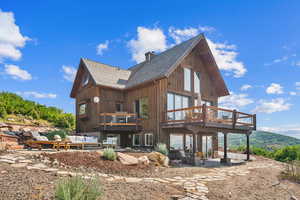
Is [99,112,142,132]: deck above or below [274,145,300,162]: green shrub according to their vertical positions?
above

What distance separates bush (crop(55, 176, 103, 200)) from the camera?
3.70 metres

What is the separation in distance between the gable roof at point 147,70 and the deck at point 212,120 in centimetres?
271

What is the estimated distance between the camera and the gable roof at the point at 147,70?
47.0 feet

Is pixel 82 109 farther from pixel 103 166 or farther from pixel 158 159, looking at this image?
pixel 103 166

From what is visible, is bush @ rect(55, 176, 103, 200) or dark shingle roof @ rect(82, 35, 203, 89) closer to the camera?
bush @ rect(55, 176, 103, 200)

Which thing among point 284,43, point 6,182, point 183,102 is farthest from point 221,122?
point 6,182

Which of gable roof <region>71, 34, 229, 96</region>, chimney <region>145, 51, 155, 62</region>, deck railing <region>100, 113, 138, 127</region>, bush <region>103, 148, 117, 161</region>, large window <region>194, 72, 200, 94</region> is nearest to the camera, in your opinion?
bush <region>103, 148, 117, 161</region>

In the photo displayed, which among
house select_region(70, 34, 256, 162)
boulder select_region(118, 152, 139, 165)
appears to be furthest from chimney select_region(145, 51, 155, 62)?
boulder select_region(118, 152, 139, 165)

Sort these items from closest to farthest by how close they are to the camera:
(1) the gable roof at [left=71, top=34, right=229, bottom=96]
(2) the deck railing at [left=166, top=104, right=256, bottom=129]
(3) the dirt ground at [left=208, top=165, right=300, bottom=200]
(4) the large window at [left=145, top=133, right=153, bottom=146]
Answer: (3) the dirt ground at [left=208, top=165, right=300, bottom=200] < (2) the deck railing at [left=166, top=104, right=256, bottom=129] < (1) the gable roof at [left=71, top=34, right=229, bottom=96] < (4) the large window at [left=145, top=133, right=153, bottom=146]

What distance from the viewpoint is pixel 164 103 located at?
46.7ft

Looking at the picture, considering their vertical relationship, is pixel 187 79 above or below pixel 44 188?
above

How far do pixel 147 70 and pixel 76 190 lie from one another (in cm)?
1339

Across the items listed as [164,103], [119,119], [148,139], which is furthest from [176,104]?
[119,119]

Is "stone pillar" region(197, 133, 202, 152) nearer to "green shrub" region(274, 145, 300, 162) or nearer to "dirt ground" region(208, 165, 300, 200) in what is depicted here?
"dirt ground" region(208, 165, 300, 200)
